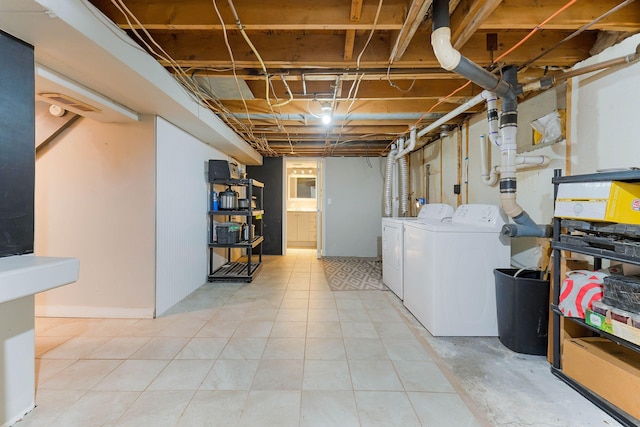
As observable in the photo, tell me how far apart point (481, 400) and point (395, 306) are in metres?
1.36

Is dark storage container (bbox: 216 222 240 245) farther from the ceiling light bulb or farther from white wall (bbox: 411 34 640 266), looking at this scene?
white wall (bbox: 411 34 640 266)

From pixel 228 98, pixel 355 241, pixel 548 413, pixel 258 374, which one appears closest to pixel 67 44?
pixel 228 98

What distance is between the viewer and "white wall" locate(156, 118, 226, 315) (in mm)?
2613

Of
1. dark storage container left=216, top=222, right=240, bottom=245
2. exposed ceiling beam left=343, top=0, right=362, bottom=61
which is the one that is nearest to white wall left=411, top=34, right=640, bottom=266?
exposed ceiling beam left=343, top=0, right=362, bottom=61

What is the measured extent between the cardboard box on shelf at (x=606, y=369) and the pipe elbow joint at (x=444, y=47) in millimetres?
1816

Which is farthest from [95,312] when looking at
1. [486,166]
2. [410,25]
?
[486,166]

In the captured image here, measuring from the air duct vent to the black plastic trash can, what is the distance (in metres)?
3.39

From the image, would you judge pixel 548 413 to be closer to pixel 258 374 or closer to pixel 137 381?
pixel 258 374

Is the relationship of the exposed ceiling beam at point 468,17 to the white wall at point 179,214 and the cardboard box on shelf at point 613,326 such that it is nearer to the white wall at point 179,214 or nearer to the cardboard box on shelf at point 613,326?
the cardboard box on shelf at point 613,326

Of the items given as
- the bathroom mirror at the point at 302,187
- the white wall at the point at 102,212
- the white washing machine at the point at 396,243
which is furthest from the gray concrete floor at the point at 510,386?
the bathroom mirror at the point at 302,187

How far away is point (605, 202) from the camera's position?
4.41 ft

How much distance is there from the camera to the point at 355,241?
5578 millimetres

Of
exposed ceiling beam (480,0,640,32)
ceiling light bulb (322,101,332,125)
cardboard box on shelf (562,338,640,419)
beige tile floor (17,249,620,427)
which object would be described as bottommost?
beige tile floor (17,249,620,427)

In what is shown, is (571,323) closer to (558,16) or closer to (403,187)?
(558,16)
